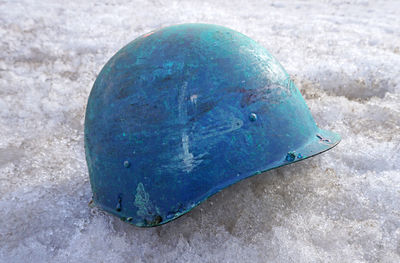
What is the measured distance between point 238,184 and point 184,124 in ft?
2.23

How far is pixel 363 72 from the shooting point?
3314mm

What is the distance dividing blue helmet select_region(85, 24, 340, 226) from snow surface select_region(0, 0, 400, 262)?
32cm

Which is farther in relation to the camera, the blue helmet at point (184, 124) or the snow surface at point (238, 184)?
the snow surface at point (238, 184)

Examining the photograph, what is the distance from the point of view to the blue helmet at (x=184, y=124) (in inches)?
62.1

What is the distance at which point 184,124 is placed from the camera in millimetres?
1565

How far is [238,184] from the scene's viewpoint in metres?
2.05

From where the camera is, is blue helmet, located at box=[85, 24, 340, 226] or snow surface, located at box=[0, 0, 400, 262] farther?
snow surface, located at box=[0, 0, 400, 262]

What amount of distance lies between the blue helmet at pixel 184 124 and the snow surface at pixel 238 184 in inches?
12.6

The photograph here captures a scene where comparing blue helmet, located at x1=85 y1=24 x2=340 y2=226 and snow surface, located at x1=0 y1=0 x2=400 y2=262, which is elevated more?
blue helmet, located at x1=85 y1=24 x2=340 y2=226

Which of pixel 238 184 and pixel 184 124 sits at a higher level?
pixel 184 124

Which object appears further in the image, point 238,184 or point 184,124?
point 238,184

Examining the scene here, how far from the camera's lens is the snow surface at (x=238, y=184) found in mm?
1737

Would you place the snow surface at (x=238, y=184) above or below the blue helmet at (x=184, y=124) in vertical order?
below

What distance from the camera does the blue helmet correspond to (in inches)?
62.1
